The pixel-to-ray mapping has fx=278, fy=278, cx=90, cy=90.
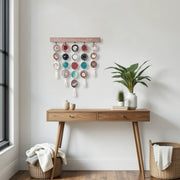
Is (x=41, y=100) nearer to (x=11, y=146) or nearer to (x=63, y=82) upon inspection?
(x=63, y=82)

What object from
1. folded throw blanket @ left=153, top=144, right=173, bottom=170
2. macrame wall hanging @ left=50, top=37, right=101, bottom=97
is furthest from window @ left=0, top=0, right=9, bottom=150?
folded throw blanket @ left=153, top=144, right=173, bottom=170

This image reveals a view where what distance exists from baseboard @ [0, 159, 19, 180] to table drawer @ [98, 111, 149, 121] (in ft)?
3.84

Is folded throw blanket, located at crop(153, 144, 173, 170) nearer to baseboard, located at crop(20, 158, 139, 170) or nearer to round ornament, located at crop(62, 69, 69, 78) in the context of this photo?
baseboard, located at crop(20, 158, 139, 170)

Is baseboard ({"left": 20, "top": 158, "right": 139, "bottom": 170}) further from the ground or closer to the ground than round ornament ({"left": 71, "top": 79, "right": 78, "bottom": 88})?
closer to the ground

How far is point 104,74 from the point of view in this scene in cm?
354

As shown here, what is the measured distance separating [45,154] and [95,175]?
65cm

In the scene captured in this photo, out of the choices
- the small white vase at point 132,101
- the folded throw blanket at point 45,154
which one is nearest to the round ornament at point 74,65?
the small white vase at point 132,101

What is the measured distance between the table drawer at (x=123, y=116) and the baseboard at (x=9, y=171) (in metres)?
1.17

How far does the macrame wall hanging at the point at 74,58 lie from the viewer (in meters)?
3.53

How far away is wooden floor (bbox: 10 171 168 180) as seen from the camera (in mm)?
3166

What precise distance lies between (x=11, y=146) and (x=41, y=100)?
2.22 feet

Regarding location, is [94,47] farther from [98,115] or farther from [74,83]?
[98,115]

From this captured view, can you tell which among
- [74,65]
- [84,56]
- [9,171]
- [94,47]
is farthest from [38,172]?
[94,47]

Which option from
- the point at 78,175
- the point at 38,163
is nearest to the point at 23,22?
the point at 38,163
